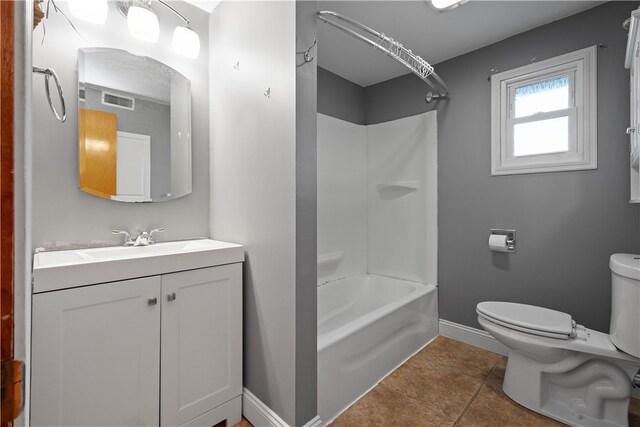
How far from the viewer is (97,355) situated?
1178 mm

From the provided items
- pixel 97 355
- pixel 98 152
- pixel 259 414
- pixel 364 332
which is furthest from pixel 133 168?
pixel 364 332

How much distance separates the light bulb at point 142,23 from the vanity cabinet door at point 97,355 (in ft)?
4.41

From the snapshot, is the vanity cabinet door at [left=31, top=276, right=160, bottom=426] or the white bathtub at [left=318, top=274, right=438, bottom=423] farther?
the white bathtub at [left=318, top=274, right=438, bottom=423]

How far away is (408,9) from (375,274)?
229cm

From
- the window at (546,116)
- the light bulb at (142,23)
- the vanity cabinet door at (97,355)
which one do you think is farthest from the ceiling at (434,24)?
the vanity cabinet door at (97,355)

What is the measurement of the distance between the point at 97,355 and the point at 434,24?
2.73 meters

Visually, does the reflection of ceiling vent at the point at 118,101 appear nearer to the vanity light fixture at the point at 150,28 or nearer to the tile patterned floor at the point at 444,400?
the vanity light fixture at the point at 150,28

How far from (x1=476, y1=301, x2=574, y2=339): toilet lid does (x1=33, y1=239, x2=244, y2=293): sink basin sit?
1.59 metres

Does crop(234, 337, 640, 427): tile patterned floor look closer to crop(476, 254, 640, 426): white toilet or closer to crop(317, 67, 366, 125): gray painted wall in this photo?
crop(476, 254, 640, 426): white toilet

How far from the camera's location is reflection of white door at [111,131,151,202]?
1675mm

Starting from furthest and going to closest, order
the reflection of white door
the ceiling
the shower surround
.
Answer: the shower surround, the ceiling, the reflection of white door

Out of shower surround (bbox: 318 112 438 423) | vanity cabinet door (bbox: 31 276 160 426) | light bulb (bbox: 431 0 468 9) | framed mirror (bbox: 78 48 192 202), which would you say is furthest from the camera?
shower surround (bbox: 318 112 438 423)

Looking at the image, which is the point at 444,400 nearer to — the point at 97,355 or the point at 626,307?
the point at 626,307

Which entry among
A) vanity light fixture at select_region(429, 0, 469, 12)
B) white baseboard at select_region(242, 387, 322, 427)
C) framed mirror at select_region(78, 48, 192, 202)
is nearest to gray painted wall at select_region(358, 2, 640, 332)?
vanity light fixture at select_region(429, 0, 469, 12)
